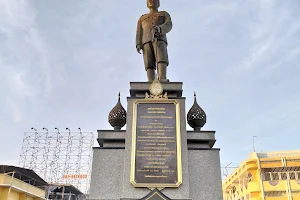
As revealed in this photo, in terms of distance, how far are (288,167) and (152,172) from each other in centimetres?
2641

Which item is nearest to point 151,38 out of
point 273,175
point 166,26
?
point 166,26

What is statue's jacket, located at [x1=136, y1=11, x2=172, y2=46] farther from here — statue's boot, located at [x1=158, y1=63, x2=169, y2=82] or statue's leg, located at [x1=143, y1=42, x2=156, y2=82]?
statue's boot, located at [x1=158, y1=63, x2=169, y2=82]

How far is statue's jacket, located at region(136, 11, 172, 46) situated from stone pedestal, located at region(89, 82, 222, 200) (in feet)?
6.26

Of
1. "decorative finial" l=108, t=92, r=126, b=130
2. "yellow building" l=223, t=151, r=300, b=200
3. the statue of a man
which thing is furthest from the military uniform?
"yellow building" l=223, t=151, r=300, b=200

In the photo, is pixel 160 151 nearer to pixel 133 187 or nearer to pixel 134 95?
pixel 133 187

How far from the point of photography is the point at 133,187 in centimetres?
575

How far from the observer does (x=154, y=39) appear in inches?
293

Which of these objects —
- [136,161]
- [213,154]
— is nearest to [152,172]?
[136,161]

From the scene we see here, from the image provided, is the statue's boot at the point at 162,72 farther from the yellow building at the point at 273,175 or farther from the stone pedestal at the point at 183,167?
the yellow building at the point at 273,175

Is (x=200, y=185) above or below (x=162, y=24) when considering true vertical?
below

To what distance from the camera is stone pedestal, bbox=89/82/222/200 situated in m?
5.78

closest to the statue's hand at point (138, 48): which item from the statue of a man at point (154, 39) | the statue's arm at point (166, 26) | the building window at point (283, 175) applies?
the statue of a man at point (154, 39)

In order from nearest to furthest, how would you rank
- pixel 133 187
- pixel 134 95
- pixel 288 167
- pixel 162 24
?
pixel 133 187, pixel 134 95, pixel 162 24, pixel 288 167

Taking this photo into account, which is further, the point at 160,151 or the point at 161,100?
the point at 161,100
